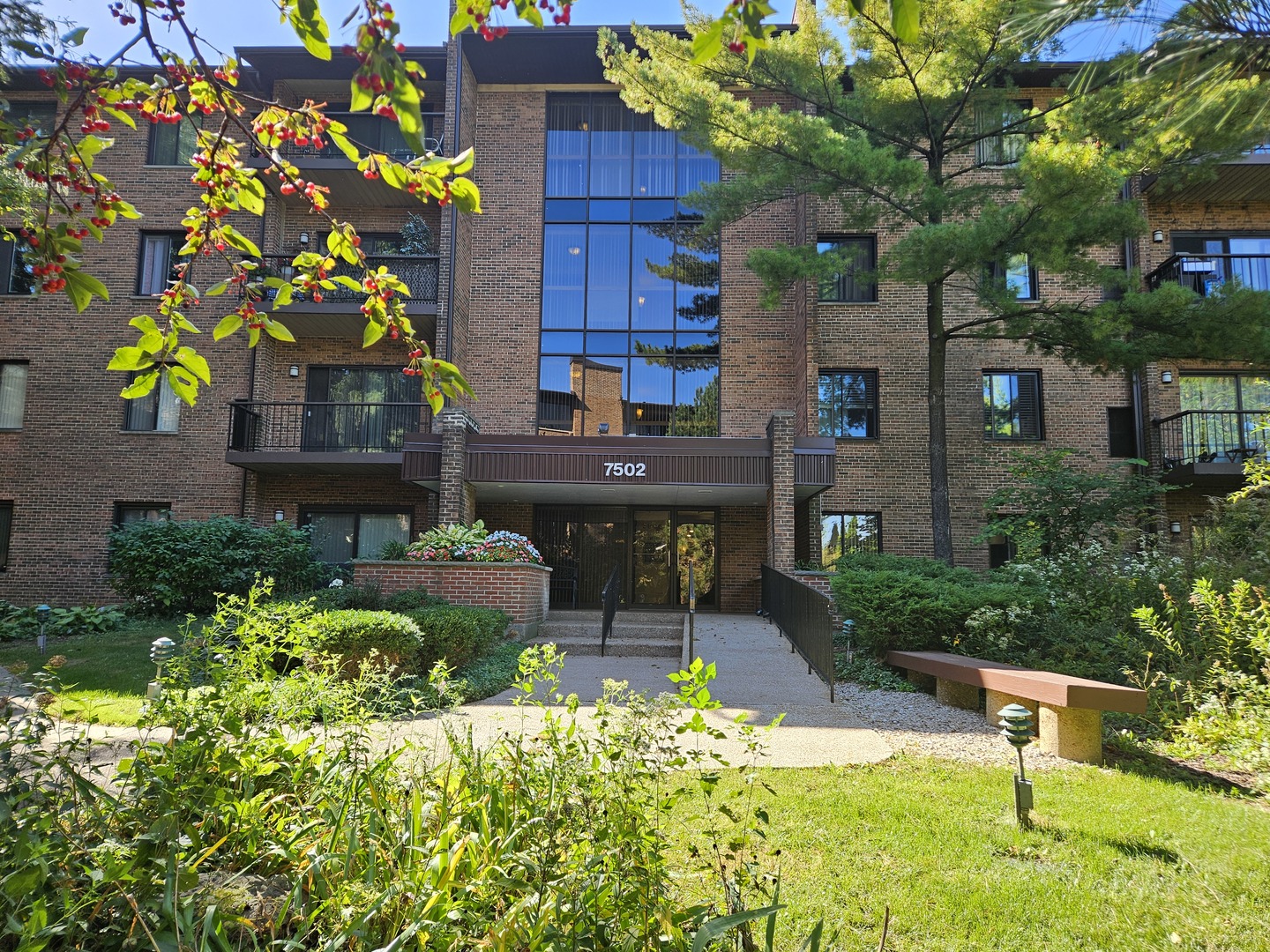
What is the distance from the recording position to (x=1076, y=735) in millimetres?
5672

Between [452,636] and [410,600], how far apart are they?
8.35 feet

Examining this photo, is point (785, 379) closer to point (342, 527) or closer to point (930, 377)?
point (930, 377)

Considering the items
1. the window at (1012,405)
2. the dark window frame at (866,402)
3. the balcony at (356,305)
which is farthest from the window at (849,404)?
the balcony at (356,305)

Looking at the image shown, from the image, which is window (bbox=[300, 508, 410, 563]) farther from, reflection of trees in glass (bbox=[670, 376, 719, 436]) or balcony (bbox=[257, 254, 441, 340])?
reflection of trees in glass (bbox=[670, 376, 719, 436])

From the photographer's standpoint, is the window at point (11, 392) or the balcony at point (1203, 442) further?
the window at point (11, 392)

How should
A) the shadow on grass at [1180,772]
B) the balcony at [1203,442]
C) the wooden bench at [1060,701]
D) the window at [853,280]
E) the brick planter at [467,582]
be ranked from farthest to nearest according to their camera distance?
1. the window at [853,280]
2. the balcony at [1203,442]
3. the brick planter at [467,582]
4. the wooden bench at [1060,701]
5. the shadow on grass at [1180,772]

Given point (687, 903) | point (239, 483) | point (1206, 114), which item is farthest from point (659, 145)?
point (687, 903)

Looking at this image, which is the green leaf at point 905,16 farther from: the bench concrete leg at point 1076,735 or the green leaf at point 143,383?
the bench concrete leg at point 1076,735

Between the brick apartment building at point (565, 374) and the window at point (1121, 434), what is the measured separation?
8cm

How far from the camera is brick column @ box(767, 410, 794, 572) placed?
1348 cm

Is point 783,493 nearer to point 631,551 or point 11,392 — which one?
point 631,551

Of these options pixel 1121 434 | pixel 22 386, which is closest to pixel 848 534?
pixel 1121 434

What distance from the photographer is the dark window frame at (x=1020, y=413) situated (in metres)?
16.5

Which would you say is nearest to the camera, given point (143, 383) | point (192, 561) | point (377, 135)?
point (143, 383)
